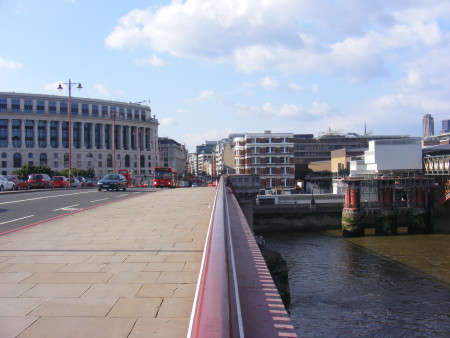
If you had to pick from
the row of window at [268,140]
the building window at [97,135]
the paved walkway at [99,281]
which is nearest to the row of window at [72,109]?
the building window at [97,135]

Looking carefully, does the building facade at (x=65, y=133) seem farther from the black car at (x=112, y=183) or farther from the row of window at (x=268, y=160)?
the black car at (x=112, y=183)

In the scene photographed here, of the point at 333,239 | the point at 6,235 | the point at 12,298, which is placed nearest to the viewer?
the point at 12,298

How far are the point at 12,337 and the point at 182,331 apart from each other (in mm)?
1601

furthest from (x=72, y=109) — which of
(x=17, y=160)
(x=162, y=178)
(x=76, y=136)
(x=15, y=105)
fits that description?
(x=162, y=178)

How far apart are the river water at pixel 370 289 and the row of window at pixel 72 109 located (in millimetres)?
84424

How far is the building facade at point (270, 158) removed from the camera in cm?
9150

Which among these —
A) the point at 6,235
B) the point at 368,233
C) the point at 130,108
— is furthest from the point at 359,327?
the point at 130,108

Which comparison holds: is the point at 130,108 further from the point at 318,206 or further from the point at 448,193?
the point at 448,193

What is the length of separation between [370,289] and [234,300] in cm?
2085

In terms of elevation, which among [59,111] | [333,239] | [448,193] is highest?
[59,111]

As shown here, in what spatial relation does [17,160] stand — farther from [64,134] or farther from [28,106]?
[28,106]

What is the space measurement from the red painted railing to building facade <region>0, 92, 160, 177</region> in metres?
99.8

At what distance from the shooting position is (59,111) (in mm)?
118250

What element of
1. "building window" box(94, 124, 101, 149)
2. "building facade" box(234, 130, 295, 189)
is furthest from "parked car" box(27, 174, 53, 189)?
"building window" box(94, 124, 101, 149)
